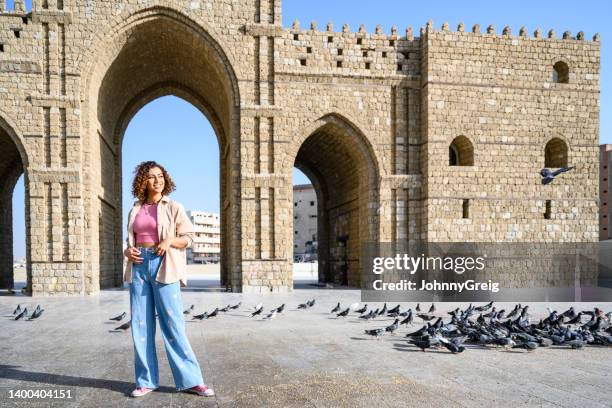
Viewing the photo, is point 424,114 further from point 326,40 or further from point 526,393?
point 526,393

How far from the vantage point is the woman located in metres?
4.74

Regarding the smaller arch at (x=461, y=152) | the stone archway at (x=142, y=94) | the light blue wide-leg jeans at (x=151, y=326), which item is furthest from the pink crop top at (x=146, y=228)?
the smaller arch at (x=461, y=152)

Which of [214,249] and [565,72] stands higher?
[565,72]

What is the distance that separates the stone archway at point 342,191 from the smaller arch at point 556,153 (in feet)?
24.3

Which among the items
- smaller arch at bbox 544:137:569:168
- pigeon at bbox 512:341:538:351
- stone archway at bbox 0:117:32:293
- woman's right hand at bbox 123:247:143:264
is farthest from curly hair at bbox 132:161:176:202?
stone archway at bbox 0:117:32:293

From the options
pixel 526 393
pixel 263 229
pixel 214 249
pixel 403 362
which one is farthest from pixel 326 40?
pixel 214 249

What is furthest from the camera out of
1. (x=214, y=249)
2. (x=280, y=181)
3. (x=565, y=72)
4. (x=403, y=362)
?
(x=214, y=249)

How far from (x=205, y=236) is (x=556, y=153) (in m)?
85.2

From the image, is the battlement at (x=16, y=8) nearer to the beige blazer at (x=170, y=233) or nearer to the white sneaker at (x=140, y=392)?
the beige blazer at (x=170, y=233)

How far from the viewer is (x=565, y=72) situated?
750 inches

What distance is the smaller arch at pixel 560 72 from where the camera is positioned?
18.9 meters

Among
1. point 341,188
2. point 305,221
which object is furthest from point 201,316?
point 305,221

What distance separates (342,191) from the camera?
2256cm

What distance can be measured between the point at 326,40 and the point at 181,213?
48.3 feet
